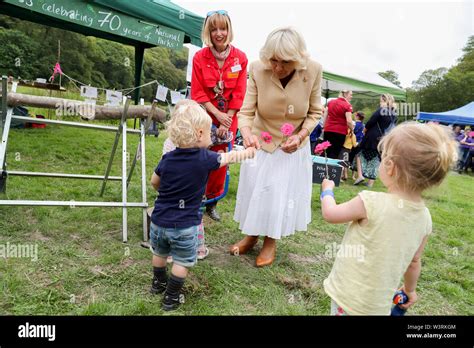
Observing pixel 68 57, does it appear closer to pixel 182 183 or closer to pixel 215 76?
pixel 215 76

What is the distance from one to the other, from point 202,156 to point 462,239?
12.4 ft

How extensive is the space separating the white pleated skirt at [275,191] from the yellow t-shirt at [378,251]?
43.3 inches

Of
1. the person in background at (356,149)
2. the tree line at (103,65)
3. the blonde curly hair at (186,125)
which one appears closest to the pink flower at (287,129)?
the blonde curly hair at (186,125)

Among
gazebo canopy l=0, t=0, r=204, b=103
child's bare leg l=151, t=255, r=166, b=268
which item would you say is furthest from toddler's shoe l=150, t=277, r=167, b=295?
gazebo canopy l=0, t=0, r=204, b=103

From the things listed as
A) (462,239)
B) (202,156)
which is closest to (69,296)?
(202,156)

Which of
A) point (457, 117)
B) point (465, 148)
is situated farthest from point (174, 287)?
point (457, 117)

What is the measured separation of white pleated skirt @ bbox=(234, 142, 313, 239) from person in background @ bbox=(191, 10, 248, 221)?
77 centimetres

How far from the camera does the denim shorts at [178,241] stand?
1986 millimetres

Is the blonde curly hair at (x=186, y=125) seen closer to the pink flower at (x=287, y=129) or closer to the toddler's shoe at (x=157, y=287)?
the pink flower at (x=287, y=129)

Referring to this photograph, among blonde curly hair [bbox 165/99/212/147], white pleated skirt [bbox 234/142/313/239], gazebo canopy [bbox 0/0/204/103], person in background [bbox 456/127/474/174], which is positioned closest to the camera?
blonde curly hair [bbox 165/99/212/147]

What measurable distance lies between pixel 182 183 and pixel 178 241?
339mm

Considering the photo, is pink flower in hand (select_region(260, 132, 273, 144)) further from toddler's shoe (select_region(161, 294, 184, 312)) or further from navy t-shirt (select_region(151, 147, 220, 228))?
toddler's shoe (select_region(161, 294, 184, 312))

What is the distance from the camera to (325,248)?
337 centimetres

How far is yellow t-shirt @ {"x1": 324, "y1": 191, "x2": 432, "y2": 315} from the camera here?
1.37m
